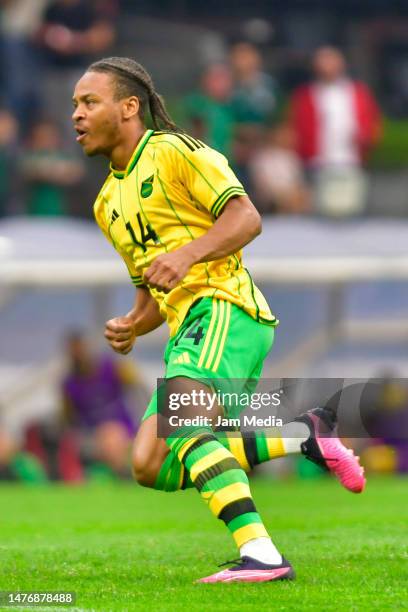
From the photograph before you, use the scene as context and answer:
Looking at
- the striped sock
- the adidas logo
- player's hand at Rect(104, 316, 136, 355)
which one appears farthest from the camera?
player's hand at Rect(104, 316, 136, 355)

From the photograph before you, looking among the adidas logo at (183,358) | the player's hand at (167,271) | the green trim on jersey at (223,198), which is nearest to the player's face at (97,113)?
the green trim on jersey at (223,198)

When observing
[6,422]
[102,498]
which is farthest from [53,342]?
[102,498]

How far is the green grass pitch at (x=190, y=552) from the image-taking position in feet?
19.9

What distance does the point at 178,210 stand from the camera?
6906mm

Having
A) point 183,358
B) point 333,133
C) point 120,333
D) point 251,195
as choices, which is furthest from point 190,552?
point 333,133

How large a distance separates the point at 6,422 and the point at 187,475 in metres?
10.8

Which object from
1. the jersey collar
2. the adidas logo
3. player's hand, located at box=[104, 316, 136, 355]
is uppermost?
the jersey collar

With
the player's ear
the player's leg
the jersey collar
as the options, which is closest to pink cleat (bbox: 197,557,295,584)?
the player's leg

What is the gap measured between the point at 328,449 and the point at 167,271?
130cm

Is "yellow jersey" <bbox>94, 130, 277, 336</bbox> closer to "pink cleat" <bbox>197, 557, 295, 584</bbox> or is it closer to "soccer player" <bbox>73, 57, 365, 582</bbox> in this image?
"soccer player" <bbox>73, 57, 365, 582</bbox>

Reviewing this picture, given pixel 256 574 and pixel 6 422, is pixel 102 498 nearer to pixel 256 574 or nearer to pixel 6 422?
pixel 6 422

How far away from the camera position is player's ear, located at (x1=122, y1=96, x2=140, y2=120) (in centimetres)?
702

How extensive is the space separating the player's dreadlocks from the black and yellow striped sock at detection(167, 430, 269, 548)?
5.35ft

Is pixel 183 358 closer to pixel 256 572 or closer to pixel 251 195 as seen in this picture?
pixel 256 572
